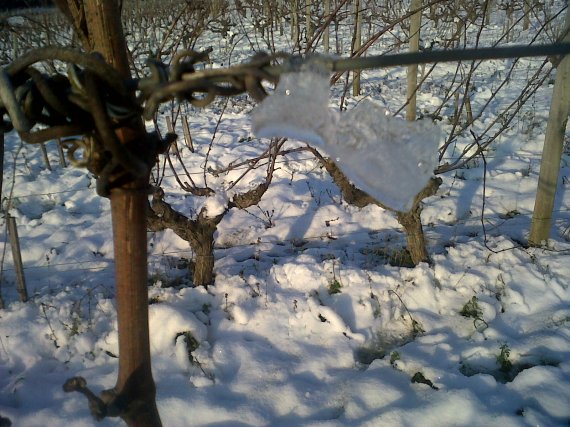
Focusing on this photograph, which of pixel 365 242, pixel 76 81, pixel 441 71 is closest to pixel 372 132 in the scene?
pixel 76 81

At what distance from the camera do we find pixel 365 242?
12.4 ft

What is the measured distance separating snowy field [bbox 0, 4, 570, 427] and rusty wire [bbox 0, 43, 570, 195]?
1.50 meters

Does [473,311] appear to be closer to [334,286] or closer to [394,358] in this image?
[394,358]

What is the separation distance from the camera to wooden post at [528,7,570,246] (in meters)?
3.11

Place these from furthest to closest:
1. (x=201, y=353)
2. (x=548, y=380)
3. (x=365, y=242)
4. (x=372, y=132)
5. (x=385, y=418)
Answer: (x=365, y=242)
(x=201, y=353)
(x=548, y=380)
(x=385, y=418)
(x=372, y=132)

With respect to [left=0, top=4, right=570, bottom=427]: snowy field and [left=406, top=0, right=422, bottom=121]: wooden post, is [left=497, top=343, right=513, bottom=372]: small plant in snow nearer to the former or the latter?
[left=0, top=4, right=570, bottom=427]: snowy field

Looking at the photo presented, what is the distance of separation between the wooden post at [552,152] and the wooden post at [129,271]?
309cm

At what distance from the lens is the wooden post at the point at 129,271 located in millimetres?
866

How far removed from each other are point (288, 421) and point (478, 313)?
134cm

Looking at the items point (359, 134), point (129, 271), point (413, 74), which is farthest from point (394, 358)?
Result: point (413, 74)

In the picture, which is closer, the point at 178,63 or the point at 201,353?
the point at 178,63

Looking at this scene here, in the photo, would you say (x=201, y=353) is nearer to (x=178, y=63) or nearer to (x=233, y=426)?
(x=233, y=426)

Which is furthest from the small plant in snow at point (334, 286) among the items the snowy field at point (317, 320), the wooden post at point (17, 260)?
the wooden post at point (17, 260)

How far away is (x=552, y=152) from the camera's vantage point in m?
3.23
